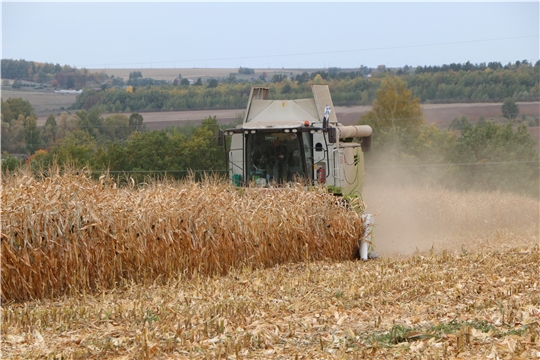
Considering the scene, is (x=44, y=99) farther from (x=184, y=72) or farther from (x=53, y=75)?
(x=184, y=72)

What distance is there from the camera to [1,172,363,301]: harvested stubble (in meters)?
8.00

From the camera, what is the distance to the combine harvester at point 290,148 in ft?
41.2

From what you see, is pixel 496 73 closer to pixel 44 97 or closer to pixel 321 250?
pixel 44 97

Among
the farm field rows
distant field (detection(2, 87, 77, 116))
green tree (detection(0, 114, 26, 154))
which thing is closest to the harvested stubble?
the farm field rows

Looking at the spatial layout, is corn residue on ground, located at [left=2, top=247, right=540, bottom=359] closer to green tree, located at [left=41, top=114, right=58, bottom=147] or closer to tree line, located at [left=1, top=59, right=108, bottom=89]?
green tree, located at [left=41, top=114, right=58, bottom=147]

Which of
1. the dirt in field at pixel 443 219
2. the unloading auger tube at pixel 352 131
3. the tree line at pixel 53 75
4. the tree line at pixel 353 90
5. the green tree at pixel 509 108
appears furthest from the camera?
the tree line at pixel 53 75

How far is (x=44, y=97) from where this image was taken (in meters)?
73.4

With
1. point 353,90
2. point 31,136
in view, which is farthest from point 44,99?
point 353,90

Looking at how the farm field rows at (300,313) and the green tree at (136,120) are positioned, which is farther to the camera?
the green tree at (136,120)

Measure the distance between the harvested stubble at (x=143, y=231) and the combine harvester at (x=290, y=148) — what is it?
107 cm

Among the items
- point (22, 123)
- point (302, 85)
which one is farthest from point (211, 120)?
point (22, 123)

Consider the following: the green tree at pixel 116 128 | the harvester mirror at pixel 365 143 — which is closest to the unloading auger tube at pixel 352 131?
the harvester mirror at pixel 365 143

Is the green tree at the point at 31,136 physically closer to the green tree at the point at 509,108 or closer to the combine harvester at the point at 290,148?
the combine harvester at the point at 290,148

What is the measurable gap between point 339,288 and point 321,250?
343 centimetres
